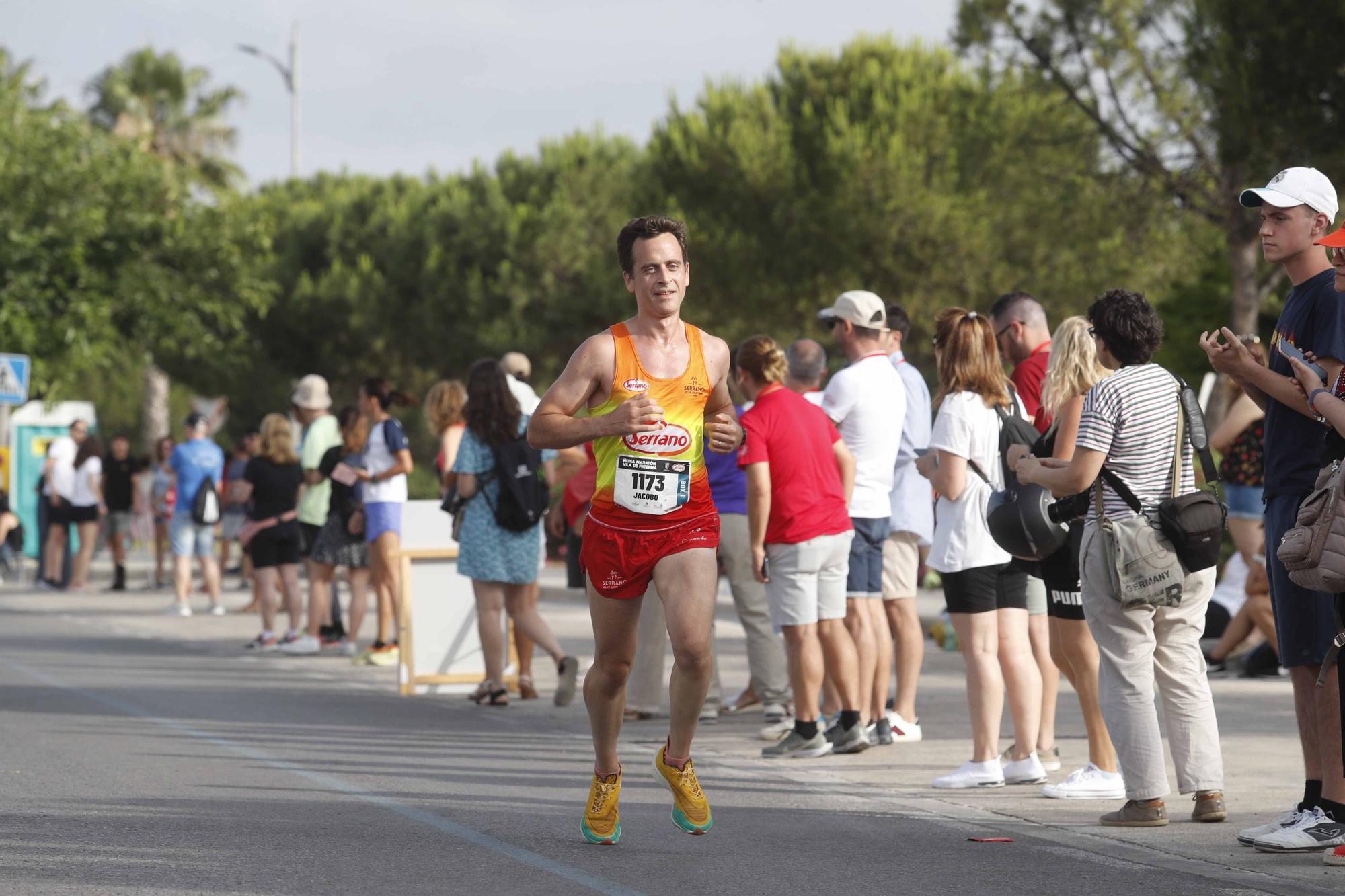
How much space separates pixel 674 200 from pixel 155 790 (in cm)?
2662

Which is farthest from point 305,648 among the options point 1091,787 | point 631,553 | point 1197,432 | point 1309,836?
point 1309,836

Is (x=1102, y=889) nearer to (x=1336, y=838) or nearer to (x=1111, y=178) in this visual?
(x=1336, y=838)

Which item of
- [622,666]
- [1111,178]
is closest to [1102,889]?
[622,666]

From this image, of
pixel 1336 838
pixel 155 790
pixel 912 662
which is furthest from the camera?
pixel 912 662

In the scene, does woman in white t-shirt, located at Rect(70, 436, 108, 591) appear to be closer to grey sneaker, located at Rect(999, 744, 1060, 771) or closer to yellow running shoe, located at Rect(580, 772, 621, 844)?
grey sneaker, located at Rect(999, 744, 1060, 771)

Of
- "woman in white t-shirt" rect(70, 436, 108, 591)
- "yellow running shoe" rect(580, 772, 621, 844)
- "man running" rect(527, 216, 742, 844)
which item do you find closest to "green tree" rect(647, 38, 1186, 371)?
"woman in white t-shirt" rect(70, 436, 108, 591)

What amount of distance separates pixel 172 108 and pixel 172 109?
2 centimetres

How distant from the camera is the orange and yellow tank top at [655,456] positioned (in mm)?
Answer: 5965

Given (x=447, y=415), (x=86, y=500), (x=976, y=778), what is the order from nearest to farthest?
1. (x=976, y=778)
2. (x=447, y=415)
3. (x=86, y=500)

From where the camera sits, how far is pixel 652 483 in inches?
235

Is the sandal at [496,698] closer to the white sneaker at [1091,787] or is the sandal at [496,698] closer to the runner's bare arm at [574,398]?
the white sneaker at [1091,787]

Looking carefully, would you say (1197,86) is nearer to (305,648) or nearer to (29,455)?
(305,648)

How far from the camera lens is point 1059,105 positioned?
2178 centimetres

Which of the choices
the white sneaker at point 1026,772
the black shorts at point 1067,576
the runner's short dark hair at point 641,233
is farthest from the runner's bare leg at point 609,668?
the white sneaker at point 1026,772
